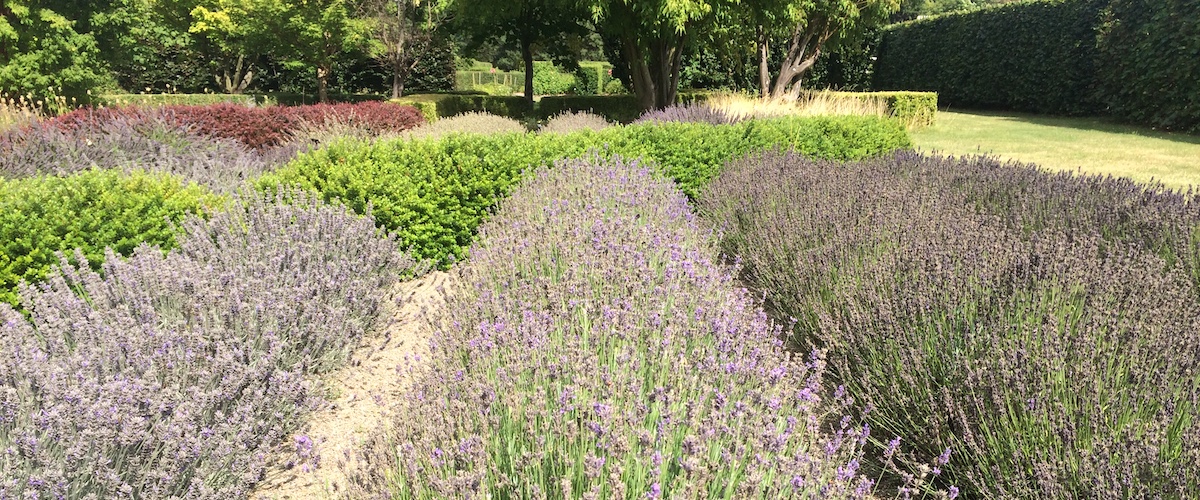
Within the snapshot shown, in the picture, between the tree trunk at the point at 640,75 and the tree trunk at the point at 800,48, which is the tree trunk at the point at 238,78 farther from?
the tree trunk at the point at 800,48

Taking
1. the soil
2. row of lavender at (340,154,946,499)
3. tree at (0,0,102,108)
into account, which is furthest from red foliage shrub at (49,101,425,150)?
tree at (0,0,102,108)

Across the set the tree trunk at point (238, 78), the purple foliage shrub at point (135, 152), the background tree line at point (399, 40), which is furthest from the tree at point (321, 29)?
the purple foliage shrub at point (135, 152)

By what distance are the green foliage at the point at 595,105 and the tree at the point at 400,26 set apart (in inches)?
185

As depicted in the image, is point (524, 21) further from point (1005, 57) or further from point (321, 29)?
point (1005, 57)

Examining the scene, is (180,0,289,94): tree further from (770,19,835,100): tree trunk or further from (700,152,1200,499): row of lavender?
(700,152,1200,499): row of lavender

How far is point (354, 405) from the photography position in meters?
2.90

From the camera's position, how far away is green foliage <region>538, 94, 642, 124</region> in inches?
720

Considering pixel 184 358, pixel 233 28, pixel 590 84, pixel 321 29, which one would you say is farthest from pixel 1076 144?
pixel 590 84

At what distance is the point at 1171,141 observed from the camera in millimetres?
12234

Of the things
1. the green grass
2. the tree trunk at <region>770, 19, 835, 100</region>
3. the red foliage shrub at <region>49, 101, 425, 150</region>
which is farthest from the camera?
the tree trunk at <region>770, 19, 835, 100</region>

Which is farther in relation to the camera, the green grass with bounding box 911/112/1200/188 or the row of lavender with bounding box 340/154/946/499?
the green grass with bounding box 911/112/1200/188

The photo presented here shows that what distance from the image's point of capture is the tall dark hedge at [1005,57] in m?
17.0

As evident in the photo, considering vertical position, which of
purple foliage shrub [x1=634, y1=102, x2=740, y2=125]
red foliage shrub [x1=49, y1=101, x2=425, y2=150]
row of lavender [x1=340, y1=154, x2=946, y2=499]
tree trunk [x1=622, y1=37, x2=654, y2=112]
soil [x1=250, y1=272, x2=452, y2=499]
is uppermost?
tree trunk [x1=622, y1=37, x2=654, y2=112]

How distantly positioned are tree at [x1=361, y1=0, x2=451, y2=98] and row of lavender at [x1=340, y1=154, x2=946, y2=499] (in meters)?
19.3
